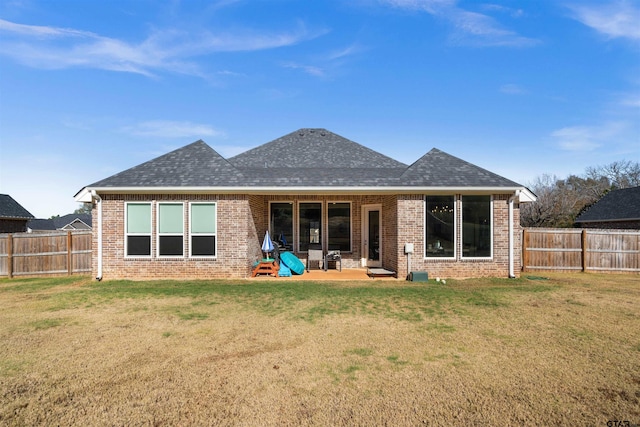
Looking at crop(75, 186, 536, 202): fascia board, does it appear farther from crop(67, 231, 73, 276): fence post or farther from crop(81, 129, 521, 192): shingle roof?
crop(67, 231, 73, 276): fence post

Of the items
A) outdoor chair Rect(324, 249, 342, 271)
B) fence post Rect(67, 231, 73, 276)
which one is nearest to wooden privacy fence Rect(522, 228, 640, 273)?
outdoor chair Rect(324, 249, 342, 271)

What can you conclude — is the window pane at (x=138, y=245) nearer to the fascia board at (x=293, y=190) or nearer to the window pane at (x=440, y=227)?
the fascia board at (x=293, y=190)

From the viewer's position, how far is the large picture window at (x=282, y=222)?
1338cm

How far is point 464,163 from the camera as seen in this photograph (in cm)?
1268

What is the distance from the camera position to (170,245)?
11227 mm

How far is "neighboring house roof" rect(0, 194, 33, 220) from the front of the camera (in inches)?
999

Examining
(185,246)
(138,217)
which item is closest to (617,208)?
(185,246)

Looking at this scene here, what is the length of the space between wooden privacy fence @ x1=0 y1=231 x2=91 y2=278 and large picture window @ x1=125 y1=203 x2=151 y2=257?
11.1 feet

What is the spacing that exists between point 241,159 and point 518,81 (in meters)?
12.5

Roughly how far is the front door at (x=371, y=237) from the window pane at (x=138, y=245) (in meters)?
7.78

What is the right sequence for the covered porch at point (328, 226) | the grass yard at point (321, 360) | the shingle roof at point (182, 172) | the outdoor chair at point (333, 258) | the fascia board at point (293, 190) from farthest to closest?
1. the covered porch at point (328, 226)
2. the outdoor chair at point (333, 258)
3. the shingle roof at point (182, 172)
4. the fascia board at point (293, 190)
5. the grass yard at point (321, 360)

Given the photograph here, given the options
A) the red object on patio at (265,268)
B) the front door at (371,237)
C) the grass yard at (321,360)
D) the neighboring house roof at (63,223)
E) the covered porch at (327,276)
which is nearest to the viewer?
the grass yard at (321,360)

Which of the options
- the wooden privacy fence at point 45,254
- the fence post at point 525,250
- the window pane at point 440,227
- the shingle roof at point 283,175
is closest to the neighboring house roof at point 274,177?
the shingle roof at point 283,175

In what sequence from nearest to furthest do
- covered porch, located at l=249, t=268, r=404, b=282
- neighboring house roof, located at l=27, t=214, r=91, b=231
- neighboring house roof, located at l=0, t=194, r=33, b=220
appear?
covered porch, located at l=249, t=268, r=404, b=282, neighboring house roof, located at l=0, t=194, r=33, b=220, neighboring house roof, located at l=27, t=214, r=91, b=231
